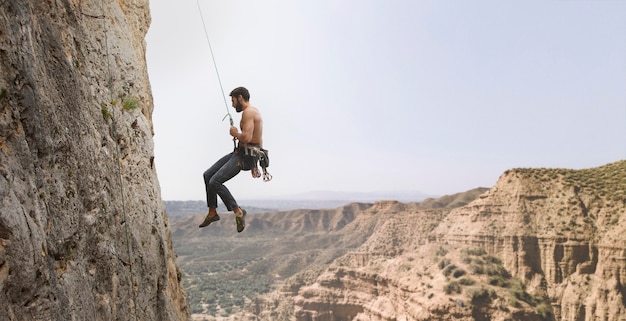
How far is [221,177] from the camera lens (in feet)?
21.8

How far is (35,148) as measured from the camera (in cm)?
389

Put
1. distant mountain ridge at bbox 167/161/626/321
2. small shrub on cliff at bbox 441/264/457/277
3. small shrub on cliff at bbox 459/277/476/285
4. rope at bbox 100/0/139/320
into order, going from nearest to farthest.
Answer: rope at bbox 100/0/139/320 → distant mountain ridge at bbox 167/161/626/321 → small shrub on cliff at bbox 459/277/476/285 → small shrub on cliff at bbox 441/264/457/277

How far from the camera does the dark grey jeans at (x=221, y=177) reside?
21.9ft

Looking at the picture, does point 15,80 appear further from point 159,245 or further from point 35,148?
point 159,245

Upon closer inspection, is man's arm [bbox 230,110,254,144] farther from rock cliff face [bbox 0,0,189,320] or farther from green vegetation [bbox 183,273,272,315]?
green vegetation [bbox 183,273,272,315]

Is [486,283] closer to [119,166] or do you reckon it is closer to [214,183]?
[214,183]

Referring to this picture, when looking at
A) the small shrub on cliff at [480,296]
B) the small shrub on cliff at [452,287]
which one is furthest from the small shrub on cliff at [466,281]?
the small shrub on cliff at [480,296]

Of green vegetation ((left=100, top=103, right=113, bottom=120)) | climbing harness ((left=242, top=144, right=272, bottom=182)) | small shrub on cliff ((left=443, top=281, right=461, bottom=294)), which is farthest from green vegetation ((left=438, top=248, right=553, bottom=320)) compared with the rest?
green vegetation ((left=100, top=103, right=113, bottom=120))

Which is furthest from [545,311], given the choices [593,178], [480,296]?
[593,178]

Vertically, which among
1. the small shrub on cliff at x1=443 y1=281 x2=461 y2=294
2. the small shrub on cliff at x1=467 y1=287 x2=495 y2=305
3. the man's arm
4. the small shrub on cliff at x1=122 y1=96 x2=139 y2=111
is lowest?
the small shrub on cliff at x1=467 y1=287 x2=495 y2=305

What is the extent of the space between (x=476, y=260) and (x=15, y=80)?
38.9m

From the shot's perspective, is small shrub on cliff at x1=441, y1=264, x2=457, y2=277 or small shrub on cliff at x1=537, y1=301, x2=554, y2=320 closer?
small shrub on cliff at x1=537, y1=301, x2=554, y2=320

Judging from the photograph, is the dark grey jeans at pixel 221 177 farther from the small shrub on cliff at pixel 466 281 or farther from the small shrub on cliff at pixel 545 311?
the small shrub on cliff at pixel 545 311

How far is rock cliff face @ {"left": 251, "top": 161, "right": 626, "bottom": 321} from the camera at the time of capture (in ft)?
106
